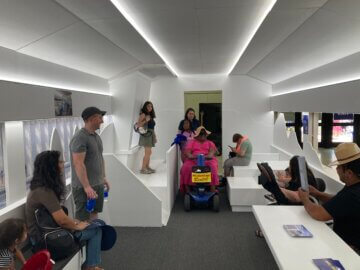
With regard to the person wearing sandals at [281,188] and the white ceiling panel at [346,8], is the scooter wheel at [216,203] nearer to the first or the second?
the person wearing sandals at [281,188]

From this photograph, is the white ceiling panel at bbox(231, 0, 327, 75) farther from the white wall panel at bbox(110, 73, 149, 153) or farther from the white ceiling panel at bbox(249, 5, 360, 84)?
the white wall panel at bbox(110, 73, 149, 153)

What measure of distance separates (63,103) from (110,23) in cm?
138

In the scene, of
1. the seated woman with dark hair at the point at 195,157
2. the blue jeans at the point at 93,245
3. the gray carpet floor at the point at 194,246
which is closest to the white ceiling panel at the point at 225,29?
the seated woman with dark hair at the point at 195,157

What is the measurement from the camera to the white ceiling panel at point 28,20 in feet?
6.99

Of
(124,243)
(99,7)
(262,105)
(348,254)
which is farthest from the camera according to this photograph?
(262,105)

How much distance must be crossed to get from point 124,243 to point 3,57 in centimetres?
232

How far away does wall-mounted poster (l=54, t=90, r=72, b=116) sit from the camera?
357 centimetres

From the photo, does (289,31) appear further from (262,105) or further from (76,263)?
(262,105)

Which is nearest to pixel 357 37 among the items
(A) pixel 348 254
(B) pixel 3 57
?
(A) pixel 348 254

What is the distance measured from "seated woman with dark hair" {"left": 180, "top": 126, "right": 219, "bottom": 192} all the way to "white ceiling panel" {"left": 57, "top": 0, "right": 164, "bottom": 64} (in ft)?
5.64

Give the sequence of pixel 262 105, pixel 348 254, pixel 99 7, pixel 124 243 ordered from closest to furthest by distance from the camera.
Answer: pixel 348 254
pixel 99 7
pixel 124 243
pixel 262 105

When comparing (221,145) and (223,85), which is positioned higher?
(223,85)

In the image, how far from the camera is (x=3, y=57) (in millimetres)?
2598

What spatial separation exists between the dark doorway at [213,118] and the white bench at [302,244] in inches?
188
